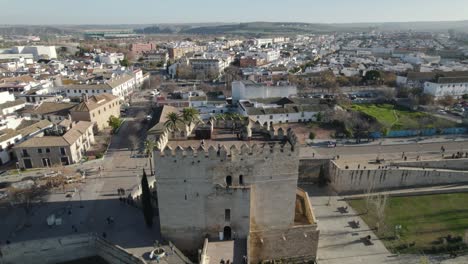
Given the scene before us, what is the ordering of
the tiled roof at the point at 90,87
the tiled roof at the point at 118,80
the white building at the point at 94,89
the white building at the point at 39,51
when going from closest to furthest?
the white building at the point at 94,89 → the tiled roof at the point at 90,87 → the tiled roof at the point at 118,80 → the white building at the point at 39,51

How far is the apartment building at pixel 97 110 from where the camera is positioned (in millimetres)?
54594

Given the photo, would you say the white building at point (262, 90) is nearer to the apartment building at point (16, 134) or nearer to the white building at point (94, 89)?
the white building at point (94, 89)

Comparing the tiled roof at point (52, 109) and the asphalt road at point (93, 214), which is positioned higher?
the tiled roof at point (52, 109)

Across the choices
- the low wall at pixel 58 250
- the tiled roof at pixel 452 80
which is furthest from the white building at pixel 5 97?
the tiled roof at pixel 452 80

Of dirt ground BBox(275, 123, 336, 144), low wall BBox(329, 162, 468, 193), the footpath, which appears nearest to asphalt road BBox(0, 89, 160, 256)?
low wall BBox(329, 162, 468, 193)

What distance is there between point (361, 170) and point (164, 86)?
70.7 meters

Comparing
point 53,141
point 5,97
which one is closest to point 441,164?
point 53,141

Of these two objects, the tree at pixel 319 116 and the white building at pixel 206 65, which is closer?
the tree at pixel 319 116

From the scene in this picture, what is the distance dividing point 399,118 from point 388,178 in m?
28.8

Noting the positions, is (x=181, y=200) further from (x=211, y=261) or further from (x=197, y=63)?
(x=197, y=63)

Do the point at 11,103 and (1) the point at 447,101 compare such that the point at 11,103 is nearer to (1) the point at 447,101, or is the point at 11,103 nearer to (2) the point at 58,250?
(2) the point at 58,250

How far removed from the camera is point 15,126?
166 ft

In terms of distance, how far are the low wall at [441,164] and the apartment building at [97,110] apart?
47653 millimetres

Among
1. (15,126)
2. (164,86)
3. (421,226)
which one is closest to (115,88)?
(164,86)
